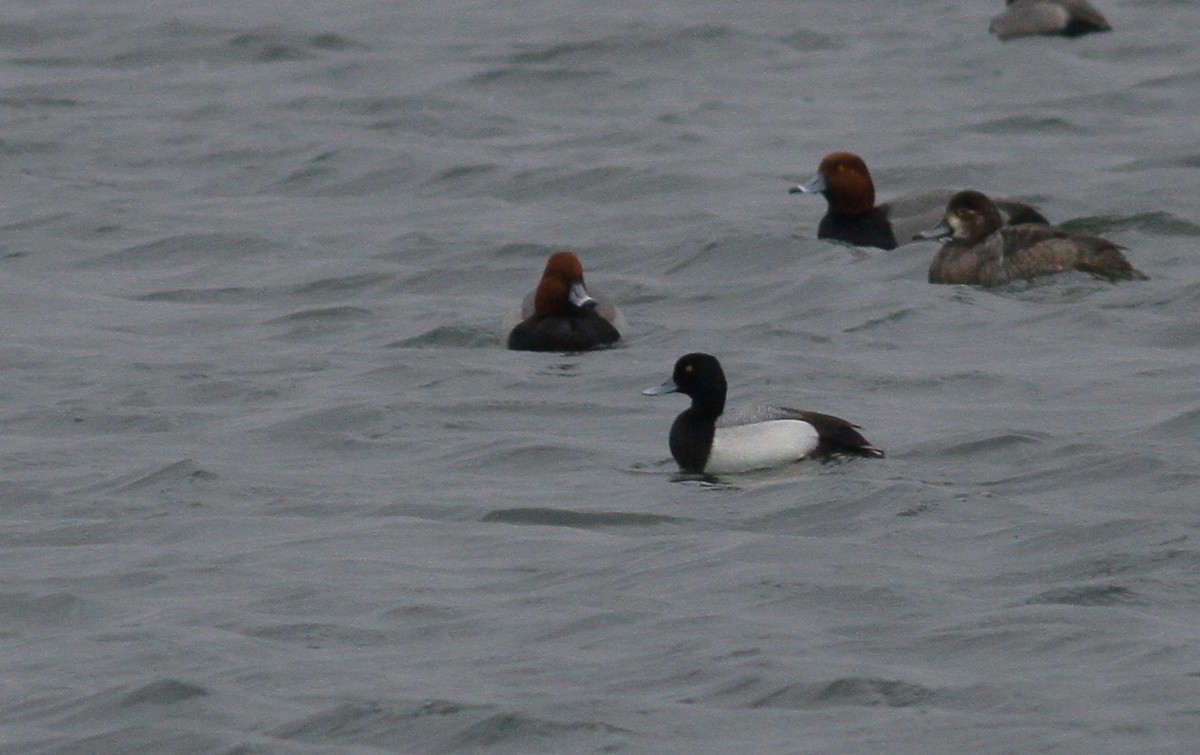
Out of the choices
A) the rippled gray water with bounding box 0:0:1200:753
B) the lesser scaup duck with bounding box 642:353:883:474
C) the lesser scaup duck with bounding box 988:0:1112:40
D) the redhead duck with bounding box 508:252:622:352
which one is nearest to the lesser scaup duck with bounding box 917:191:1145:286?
the rippled gray water with bounding box 0:0:1200:753

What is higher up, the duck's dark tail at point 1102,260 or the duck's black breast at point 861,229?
the duck's dark tail at point 1102,260

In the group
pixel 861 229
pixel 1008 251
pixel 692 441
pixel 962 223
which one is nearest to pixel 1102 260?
pixel 1008 251

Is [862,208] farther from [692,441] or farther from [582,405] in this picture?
[692,441]

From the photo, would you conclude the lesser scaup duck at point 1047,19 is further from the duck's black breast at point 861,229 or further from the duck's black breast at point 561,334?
the duck's black breast at point 561,334

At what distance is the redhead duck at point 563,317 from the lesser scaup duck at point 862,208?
287cm

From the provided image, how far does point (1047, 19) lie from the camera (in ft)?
78.0

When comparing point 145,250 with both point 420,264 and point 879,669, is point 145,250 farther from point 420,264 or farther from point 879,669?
point 879,669

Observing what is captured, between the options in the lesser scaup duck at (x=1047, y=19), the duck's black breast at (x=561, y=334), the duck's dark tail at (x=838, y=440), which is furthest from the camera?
the lesser scaup duck at (x=1047, y=19)

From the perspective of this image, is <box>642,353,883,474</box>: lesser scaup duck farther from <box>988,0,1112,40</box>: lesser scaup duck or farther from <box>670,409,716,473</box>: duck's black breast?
<box>988,0,1112,40</box>: lesser scaup duck

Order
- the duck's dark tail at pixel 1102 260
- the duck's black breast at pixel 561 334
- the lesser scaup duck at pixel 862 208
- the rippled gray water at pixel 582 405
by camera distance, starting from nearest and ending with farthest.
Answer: the rippled gray water at pixel 582 405 < the duck's black breast at pixel 561 334 < the duck's dark tail at pixel 1102 260 < the lesser scaup duck at pixel 862 208

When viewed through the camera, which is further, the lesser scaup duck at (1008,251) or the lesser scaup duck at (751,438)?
the lesser scaup duck at (1008,251)

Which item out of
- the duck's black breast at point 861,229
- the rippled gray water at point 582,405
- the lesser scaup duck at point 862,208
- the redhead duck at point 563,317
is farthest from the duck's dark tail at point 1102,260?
the redhead duck at point 563,317

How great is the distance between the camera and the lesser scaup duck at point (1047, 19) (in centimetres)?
2377

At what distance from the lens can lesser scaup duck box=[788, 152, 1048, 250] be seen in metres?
16.5
